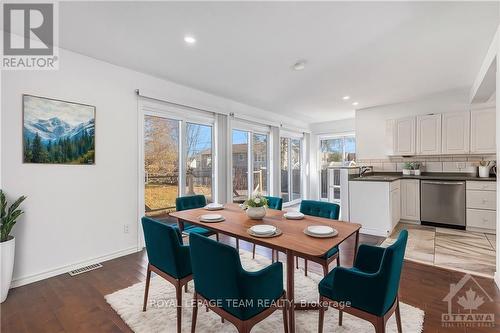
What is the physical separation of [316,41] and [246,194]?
3.67 m

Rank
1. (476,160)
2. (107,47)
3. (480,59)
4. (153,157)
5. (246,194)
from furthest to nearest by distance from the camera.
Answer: (246,194)
(476,160)
(153,157)
(480,59)
(107,47)

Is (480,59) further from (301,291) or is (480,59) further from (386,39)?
(301,291)

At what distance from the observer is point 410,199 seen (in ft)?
15.5

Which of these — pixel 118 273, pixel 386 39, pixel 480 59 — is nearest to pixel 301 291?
pixel 118 273

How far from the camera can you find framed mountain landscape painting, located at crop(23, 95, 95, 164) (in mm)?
2486

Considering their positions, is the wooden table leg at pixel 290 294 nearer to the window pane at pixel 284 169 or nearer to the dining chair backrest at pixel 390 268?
the dining chair backrest at pixel 390 268

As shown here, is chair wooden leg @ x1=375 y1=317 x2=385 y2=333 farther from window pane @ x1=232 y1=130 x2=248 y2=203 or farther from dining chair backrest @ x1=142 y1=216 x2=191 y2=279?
window pane @ x1=232 y1=130 x2=248 y2=203

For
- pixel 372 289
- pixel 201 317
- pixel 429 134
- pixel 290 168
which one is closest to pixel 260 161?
pixel 290 168

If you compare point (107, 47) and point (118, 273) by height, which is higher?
point (107, 47)

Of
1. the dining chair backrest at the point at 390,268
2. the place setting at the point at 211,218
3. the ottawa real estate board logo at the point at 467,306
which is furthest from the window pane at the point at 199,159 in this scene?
the ottawa real estate board logo at the point at 467,306

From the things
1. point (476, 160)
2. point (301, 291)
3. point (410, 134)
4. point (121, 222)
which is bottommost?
point (301, 291)

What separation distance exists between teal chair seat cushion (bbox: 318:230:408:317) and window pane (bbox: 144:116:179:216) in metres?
2.96

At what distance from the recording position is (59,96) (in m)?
2.67

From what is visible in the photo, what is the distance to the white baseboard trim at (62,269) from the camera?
244cm
